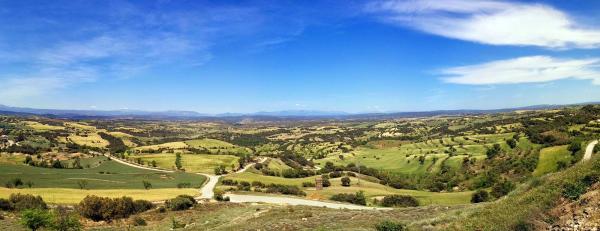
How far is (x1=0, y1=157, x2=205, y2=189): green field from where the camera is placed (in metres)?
95.6

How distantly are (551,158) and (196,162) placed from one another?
114 meters

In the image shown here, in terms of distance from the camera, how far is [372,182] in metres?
120

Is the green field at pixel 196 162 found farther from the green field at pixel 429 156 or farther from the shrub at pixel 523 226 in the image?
the shrub at pixel 523 226

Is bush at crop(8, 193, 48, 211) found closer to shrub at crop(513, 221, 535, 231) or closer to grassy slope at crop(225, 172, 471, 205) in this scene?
grassy slope at crop(225, 172, 471, 205)

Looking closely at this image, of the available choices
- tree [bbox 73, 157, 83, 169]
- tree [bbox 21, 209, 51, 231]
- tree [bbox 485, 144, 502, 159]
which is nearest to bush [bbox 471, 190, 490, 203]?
tree [bbox 485, 144, 502, 159]

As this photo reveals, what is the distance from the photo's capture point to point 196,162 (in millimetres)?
159125

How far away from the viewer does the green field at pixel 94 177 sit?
314 feet

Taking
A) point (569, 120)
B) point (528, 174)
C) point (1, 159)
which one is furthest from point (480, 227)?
point (569, 120)

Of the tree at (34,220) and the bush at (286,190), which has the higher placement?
the tree at (34,220)

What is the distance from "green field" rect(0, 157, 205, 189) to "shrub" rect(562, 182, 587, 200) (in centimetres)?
9139

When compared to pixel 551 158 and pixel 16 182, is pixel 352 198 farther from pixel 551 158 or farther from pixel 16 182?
pixel 16 182

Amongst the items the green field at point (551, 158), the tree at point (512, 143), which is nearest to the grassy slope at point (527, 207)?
the green field at point (551, 158)

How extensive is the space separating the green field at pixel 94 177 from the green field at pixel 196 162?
19.2 m

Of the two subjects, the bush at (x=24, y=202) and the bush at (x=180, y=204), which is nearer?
the bush at (x=24, y=202)
